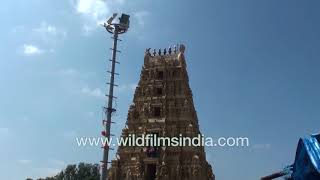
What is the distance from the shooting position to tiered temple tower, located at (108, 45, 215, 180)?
47.7m

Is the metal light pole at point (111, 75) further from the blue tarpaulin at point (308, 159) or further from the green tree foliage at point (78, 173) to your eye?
the green tree foliage at point (78, 173)

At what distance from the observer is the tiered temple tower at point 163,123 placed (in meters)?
47.7

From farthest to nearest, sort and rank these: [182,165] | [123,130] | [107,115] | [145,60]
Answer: [145,60]
[123,130]
[182,165]
[107,115]

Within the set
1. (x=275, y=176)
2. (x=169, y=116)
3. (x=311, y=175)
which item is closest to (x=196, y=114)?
(x=169, y=116)

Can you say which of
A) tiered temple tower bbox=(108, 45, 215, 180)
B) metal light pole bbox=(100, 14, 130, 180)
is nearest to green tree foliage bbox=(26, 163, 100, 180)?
tiered temple tower bbox=(108, 45, 215, 180)

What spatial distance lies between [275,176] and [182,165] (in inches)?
1045

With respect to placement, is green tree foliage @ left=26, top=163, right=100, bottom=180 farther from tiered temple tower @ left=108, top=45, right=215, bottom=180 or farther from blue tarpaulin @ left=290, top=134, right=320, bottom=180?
blue tarpaulin @ left=290, top=134, right=320, bottom=180

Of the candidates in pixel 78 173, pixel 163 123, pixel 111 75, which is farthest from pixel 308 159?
pixel 78 173

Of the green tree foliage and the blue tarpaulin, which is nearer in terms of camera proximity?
the blue tarpaulin

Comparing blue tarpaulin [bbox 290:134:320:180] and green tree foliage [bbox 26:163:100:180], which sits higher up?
green tree foliage [bbox 26:163:100:180]

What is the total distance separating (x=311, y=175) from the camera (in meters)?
15.0

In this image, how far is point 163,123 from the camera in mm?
49812

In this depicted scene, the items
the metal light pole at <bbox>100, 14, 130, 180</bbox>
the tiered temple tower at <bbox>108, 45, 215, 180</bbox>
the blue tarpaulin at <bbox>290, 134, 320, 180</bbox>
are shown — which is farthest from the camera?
the tiered temple tower at <bbox>108, 45, 215, 180</bbox>

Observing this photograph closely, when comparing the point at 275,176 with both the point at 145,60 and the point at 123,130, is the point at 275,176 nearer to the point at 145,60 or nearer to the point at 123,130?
the point at 123,130
